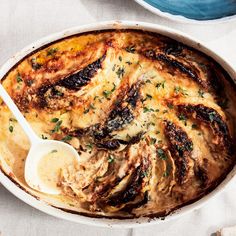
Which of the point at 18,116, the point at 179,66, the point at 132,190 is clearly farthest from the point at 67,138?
the point at 179,66

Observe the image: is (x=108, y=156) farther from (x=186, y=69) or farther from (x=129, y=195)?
(x=186, y=69)

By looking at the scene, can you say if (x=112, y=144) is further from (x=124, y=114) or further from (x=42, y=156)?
(x=42, y=156)

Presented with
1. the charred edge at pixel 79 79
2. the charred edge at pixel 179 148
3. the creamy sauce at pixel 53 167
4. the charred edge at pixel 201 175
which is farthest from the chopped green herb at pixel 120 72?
the charred edge at pixel 201 175

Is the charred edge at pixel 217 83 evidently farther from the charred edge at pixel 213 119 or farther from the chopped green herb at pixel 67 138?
the chopped green herb at pixel 67 138

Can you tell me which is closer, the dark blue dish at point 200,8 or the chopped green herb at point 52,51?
the chopped green herb at point 52,51

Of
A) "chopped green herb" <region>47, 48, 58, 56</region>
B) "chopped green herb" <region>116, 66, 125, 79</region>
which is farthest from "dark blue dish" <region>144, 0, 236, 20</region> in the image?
"chopped green herb" <region>47, 48, 58, 56</region>

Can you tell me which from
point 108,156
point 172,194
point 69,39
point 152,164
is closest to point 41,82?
point 69,39
